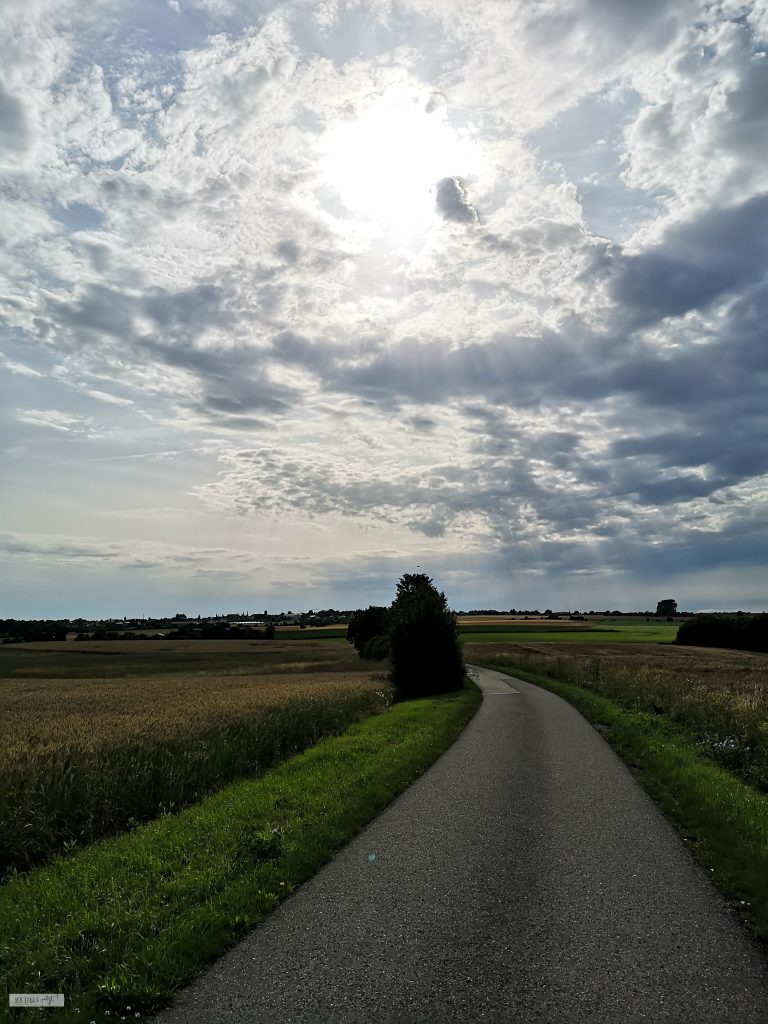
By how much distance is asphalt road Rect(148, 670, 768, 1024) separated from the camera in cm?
511

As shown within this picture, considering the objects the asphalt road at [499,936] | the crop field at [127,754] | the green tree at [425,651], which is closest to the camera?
the asphalt road at [499,936]

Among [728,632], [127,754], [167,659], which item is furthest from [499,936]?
[728,632]

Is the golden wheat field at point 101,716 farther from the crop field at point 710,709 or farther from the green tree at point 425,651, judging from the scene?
the crop field at point 710,709

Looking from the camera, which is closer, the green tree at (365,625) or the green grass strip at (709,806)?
the green grass strip at (709,806)

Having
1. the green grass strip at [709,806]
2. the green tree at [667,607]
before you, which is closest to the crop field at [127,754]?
the green grass strip at [709,806]

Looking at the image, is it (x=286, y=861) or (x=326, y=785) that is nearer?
(x=286, y=861)

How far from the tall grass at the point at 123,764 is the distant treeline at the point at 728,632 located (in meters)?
95.0

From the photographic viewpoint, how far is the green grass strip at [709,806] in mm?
7508

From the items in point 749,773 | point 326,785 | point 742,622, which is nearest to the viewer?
point 326,785

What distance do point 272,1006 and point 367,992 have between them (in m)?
0.73

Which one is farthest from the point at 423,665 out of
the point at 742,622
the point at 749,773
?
the point at 742,622

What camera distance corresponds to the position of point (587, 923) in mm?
6551

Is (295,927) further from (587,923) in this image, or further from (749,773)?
(749,773)

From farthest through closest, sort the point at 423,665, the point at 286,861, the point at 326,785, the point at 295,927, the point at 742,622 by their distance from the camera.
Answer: the point at 742,622, the point at 423,665, the point at 326,785, the point at 286,861, the point at 295,927
